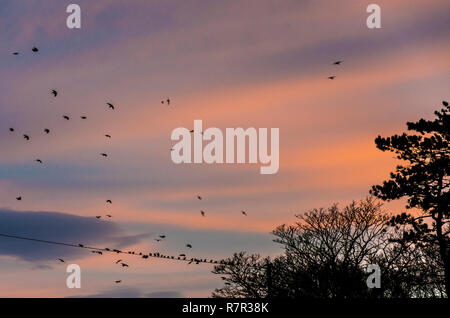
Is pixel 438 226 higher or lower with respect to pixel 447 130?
lower

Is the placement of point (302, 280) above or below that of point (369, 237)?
below

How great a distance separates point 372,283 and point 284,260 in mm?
7746

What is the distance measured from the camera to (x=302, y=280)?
148 feet
